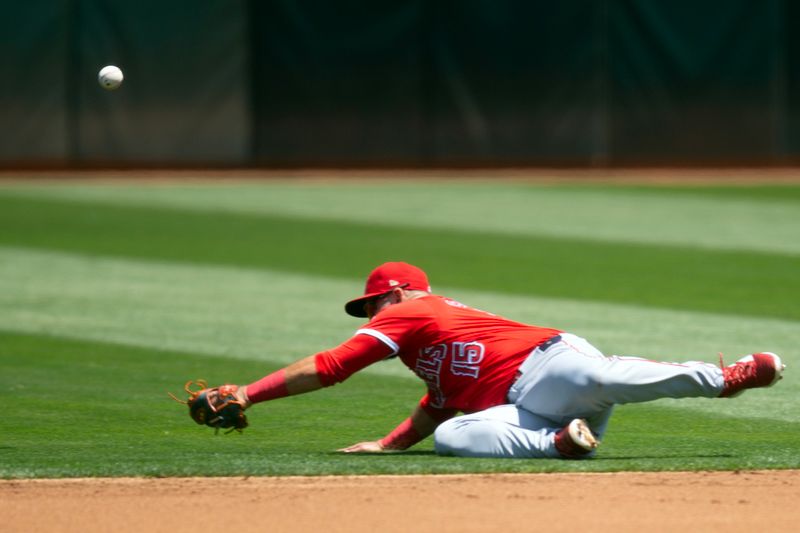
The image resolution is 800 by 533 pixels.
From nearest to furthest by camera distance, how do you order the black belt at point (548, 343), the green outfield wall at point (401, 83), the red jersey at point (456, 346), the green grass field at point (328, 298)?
the red jersey at point (456, 346) < the black belt at point (548, 343) < the green grass field at point (328, 298) < the green outfield wall at point (401, 83)

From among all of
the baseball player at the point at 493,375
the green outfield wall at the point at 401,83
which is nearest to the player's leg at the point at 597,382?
the baseball player at the point at 493,375

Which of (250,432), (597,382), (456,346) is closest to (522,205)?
(250,432)

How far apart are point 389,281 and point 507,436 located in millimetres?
835

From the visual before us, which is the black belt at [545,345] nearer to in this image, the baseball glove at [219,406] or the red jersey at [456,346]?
the red jersey at [456,346]

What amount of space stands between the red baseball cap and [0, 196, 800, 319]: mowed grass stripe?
489 centimetres

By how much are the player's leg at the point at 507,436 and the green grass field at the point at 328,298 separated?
0.28 feet

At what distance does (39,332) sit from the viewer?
10.3m

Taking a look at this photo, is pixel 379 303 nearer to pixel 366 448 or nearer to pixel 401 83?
pixel 366 448

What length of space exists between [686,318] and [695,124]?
12.5 meters

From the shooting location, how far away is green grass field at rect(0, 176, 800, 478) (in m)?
6.82

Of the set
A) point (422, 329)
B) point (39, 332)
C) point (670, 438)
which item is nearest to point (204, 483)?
point (422, 329)

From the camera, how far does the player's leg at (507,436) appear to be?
21.0 feet

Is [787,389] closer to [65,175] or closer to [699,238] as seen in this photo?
[699,238]

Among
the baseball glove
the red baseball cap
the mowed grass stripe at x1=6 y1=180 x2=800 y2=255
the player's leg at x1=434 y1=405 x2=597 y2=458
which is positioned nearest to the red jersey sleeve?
the red baseball cap
